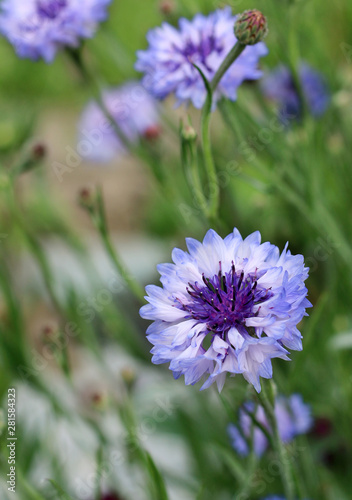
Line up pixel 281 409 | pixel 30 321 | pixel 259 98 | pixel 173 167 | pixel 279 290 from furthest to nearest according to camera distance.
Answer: pixel 30 321, pixel 173 167, pixel 259 98, pixel 281 409, pixel 279 290

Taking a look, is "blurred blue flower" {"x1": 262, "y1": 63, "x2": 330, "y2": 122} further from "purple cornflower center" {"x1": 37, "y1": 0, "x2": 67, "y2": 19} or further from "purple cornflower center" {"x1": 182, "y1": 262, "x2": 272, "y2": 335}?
"purple cornflower center" {"x1": 182, "y1": 262, "x2": 272, "y2": 335}

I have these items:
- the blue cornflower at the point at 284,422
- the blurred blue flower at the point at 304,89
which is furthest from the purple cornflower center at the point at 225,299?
the blurred blue flower at the point at 304,89

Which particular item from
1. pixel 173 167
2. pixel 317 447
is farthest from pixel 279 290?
pixel 173 167

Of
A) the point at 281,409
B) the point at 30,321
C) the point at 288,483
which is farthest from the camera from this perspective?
the point at 30,321

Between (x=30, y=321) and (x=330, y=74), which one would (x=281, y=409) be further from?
(x=30, y=321)

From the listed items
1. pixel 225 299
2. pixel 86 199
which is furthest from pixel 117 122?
pixel 225 299

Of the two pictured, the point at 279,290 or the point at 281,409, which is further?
the point at 281,409

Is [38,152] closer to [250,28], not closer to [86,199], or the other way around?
[86,199]

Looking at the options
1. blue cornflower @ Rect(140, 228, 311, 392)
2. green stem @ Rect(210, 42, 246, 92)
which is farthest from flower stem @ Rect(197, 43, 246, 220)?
blue cornflower @ Rect(140, 228, 311, 392)
